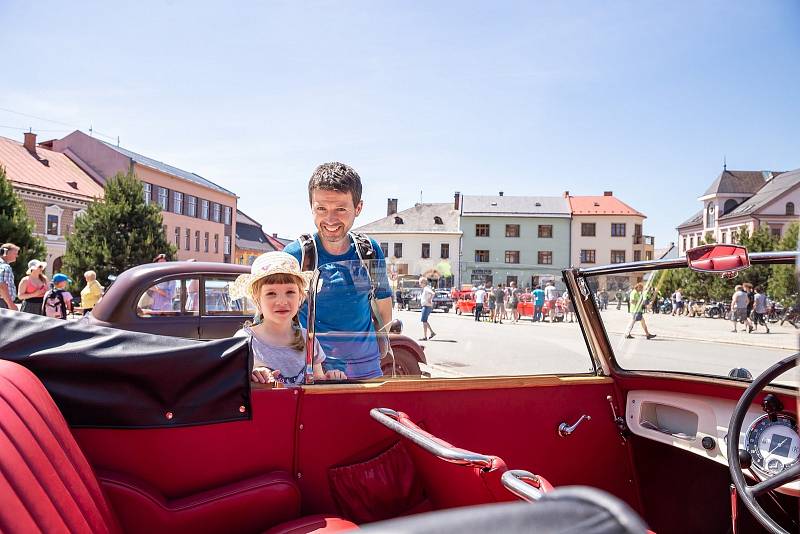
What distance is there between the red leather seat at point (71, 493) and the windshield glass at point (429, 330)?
0.61 meters

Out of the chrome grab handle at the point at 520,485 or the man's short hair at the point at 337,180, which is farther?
the man's short hair at the point at 337,180

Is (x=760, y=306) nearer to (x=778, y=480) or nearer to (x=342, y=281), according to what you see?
(x=778, y=480)

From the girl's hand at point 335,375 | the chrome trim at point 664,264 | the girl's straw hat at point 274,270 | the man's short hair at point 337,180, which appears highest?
the man's short hair at point 337,180

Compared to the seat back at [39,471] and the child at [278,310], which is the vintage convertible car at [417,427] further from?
the child at [278,310]

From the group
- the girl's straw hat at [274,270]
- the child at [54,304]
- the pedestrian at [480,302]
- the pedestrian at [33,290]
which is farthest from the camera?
the pedestrian at [33,290]

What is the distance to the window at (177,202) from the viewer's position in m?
40.1

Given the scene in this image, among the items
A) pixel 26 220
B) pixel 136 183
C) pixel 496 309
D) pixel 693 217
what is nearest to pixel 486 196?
pixel 693 217

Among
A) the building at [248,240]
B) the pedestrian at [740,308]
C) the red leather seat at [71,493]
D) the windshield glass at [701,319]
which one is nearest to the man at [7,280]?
the red leather seat at [71,493]

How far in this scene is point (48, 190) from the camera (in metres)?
30.0

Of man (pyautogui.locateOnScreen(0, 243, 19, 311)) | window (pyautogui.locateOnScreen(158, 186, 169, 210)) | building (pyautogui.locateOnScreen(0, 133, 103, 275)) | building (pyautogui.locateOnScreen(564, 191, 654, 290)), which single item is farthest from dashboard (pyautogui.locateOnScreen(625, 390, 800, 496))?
building (pyautogui.locateOnScreen(564, 191, 654, 290))

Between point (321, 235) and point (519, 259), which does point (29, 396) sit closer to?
point (321, 235)

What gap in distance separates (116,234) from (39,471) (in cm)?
2908

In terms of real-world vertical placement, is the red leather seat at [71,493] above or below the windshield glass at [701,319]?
below

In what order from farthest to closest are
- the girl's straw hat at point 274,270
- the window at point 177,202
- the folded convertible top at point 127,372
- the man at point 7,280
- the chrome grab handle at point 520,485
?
the window at point 177,202 < the man at point 7,280 < the girl's straw hat at point 274,270 < the folded convertible top at point 127,372 < the chrome grab handle at point 520,485
